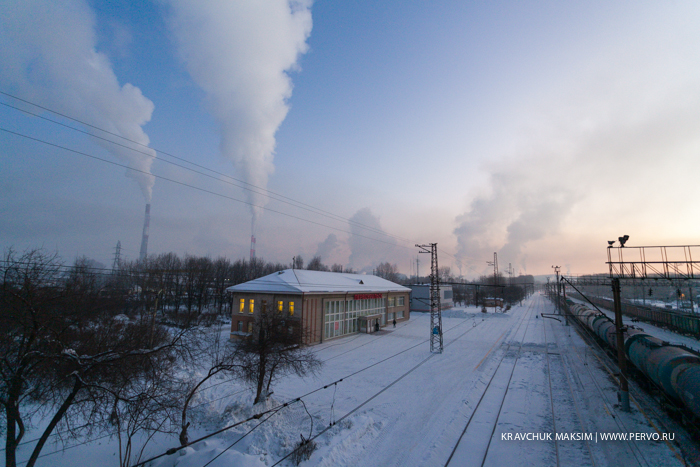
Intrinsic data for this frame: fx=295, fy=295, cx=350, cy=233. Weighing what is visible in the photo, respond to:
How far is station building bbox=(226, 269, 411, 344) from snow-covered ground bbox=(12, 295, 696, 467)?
7.27m

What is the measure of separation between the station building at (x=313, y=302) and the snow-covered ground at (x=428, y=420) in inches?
286

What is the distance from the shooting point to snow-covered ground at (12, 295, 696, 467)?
413 inches

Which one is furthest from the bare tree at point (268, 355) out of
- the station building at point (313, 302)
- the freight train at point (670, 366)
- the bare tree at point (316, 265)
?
the bare tree at point (316, 265)

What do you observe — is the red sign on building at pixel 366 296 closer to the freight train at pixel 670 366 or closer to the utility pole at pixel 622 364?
the freight train at pixel 670 366

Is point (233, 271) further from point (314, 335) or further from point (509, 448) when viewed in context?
point (509, 448)

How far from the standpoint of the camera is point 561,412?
14.0 meters

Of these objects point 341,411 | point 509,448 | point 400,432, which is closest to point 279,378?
point 341,411

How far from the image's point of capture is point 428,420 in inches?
515

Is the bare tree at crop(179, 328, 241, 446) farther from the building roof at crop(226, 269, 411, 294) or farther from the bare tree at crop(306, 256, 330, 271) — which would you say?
the bare tree at crop(306, 256, 330, 271)

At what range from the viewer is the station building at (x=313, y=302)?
28656 millimetres

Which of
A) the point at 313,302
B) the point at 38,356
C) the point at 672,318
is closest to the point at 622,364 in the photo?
the point at 38,356

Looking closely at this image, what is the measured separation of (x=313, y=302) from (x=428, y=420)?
59.4 ft

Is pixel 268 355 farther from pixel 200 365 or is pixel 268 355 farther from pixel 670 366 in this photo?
pixel 670 366

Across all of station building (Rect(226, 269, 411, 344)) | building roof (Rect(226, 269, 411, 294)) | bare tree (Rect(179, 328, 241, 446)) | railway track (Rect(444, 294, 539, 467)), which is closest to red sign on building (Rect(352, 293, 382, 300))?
station building (Rect(226, 269, 411, 344))
